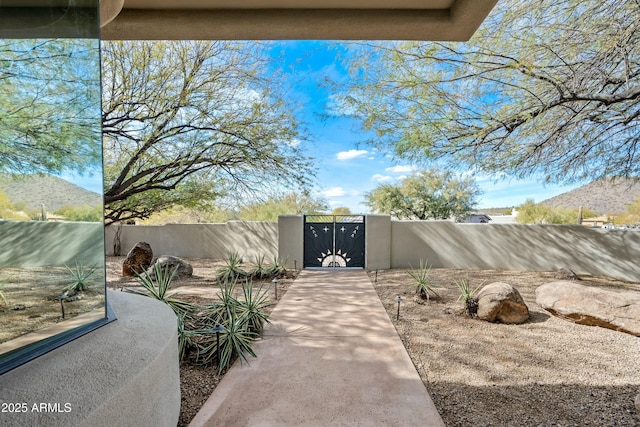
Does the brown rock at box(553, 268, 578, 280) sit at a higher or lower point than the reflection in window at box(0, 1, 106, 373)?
lower

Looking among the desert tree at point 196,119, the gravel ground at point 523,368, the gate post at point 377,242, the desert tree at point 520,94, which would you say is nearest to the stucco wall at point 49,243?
the gravel ground at point 523,368

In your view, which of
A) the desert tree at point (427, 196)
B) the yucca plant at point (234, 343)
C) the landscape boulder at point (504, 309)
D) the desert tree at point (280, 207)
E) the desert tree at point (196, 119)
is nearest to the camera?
the yucca plant at point (234, 343)

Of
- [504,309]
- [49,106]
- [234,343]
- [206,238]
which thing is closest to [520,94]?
[504,309]

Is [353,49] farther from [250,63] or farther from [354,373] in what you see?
[354,373]

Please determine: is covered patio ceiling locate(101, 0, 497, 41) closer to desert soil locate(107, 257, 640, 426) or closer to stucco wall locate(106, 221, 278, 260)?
desert soil locate(107, 257, 640, 426)

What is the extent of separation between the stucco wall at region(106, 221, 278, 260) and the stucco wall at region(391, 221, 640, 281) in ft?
12.3

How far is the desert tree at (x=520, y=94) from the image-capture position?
4.33 meters

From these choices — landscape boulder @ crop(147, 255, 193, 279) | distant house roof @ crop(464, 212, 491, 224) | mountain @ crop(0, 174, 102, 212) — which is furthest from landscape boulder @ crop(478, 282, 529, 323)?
distant house roof @ crop(464, 212, 491, 224)

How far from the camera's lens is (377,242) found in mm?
8344

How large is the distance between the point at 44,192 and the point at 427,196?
56.0 feet

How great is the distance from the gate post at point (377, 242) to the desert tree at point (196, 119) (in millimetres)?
2280

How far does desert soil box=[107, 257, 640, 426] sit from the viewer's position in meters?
2.32

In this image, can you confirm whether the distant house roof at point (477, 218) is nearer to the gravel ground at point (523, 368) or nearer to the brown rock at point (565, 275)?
the brown rock at point (565, 275)

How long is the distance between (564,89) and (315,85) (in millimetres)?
4244
